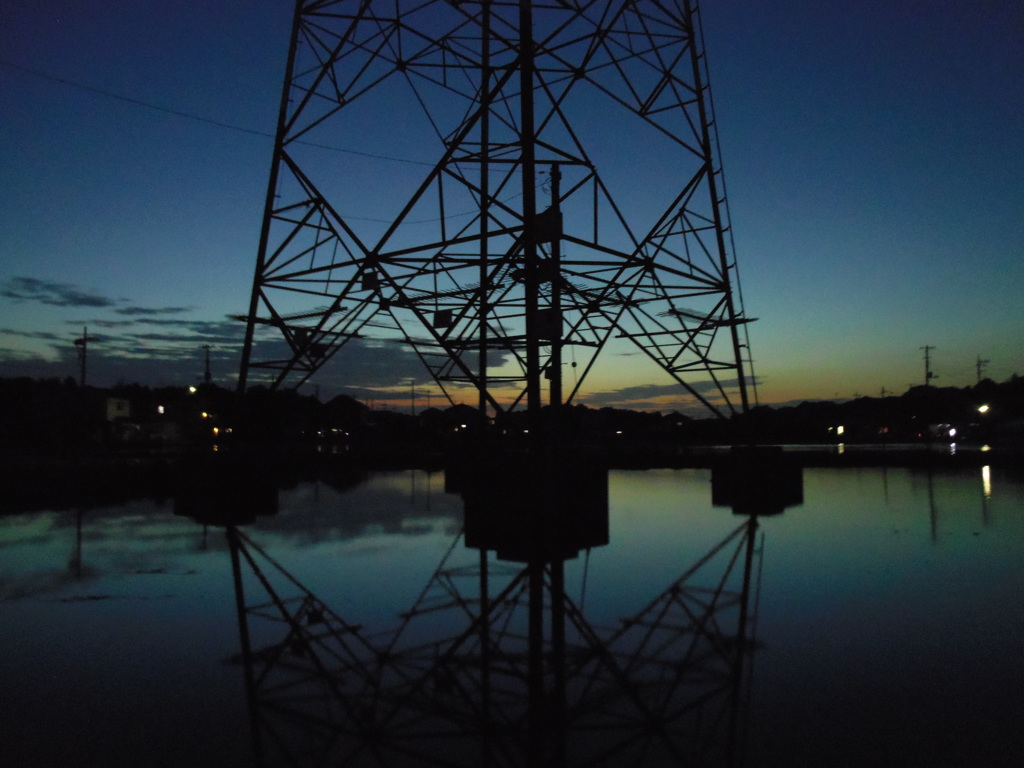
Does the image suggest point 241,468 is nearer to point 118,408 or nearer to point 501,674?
point 501,674

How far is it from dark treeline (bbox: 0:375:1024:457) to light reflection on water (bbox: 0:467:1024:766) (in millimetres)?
3568

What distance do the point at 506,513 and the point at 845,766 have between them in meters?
8.94

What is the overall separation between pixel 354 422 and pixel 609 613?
101 meters

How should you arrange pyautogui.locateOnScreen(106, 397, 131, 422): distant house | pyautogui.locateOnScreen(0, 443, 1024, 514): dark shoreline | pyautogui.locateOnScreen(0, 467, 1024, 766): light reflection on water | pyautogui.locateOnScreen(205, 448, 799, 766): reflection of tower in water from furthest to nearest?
pyautogui.locateOnScreen(106, 397, 131, 422): distant house, pyautogui.locateOnScreen(0, 443, 1024, 514): dark shoreline, pyautogui.locateOnScreen(0, 467, 1024, 766): light reflection on water, pyautogui.locateOnScreen(205, 448, 799, 766): reflection of tower in water

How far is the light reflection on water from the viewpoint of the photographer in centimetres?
486

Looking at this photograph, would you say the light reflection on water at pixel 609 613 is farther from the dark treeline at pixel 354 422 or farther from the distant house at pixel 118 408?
the distant house at pixel 118 408

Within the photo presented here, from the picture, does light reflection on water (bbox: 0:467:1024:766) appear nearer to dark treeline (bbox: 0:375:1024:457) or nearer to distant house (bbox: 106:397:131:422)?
dark treeline (bbox: 0:375:1024:457)

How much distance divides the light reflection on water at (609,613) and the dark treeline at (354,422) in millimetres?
3568

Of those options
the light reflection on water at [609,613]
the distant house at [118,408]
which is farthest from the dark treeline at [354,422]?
the light reflection on water at [609,613]

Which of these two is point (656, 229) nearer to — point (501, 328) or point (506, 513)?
point (501, 328)

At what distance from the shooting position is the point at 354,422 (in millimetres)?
106500

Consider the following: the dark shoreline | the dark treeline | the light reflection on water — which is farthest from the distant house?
the light reflection on water

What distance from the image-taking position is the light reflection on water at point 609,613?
4863mm

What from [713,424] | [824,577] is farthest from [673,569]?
[713,424]
